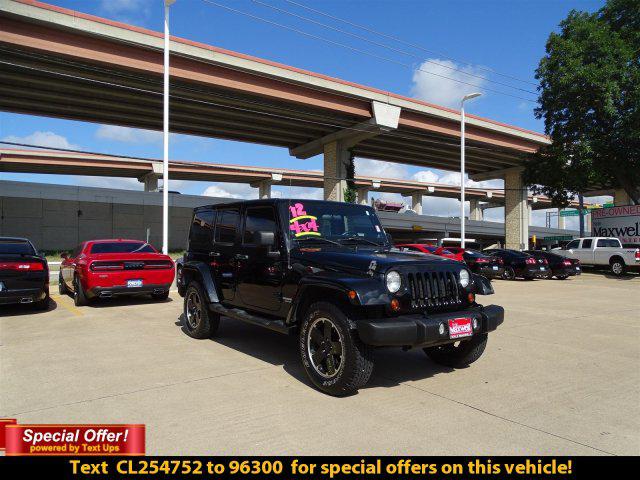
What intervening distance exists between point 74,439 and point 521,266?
1976cm

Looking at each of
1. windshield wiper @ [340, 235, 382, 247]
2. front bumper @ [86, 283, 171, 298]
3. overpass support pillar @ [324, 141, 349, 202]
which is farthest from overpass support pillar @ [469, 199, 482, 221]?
windshield wiper @ [340, 235, 382, 247]

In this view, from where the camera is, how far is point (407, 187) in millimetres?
69875

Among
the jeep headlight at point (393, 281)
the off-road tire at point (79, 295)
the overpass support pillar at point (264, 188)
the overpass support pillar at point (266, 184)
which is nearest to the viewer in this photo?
the jeep headlight at point (393, 281)

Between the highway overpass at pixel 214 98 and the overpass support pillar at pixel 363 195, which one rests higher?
the highway overpass at pixel 214 98

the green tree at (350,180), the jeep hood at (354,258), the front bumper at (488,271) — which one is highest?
the green tree at (350,180)

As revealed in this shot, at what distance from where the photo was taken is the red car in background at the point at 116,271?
9.34m

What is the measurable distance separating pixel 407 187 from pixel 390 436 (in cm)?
6830

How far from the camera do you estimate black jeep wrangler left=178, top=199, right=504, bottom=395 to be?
421 cm

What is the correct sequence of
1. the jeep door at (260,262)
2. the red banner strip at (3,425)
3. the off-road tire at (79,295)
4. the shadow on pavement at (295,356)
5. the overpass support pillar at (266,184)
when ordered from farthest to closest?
the overpass support pillar at (266,184), the off-road tire at (79,295), the jeep door at (260,262), the shadow on pavement at (295,356), the red banner strip at (3,425)

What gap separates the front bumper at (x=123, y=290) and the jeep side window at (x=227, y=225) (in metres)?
3.94

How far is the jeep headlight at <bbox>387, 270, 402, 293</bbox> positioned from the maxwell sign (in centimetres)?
2577

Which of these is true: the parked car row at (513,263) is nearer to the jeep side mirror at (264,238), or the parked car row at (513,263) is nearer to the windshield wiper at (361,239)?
the windshield wiper at (361,239)

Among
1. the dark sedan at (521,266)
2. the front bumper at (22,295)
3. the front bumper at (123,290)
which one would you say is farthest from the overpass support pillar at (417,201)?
the front bumper at (22,295)
